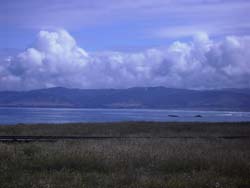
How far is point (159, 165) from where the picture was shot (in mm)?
14625

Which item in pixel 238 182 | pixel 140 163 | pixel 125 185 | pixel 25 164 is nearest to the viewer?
pixel 125 185

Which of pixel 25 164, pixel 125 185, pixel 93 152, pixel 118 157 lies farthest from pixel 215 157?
pixel 25 164

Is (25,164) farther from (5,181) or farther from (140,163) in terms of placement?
(140,163)

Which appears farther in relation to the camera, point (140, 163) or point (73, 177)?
point (140, 163)

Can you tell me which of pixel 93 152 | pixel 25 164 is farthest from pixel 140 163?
pixel 25 164

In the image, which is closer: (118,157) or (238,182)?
(238,182)

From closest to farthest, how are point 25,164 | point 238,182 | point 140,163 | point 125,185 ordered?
1. point 125,185
2. point 238,182
3. point 25,164
4. point 140,163

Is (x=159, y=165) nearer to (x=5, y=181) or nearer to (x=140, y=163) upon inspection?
(x=140, y=163)

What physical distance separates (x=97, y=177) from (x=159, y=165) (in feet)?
10.2

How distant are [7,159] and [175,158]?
626 centimetres

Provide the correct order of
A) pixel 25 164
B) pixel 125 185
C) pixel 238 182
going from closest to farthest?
pixel 125 185, pixel 238 182, pixel 25 164

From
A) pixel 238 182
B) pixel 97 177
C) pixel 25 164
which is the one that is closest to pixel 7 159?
pixel 25 164

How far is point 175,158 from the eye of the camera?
51.1 feet

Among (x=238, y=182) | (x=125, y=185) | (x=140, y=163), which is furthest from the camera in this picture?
(x=140, y=163)
